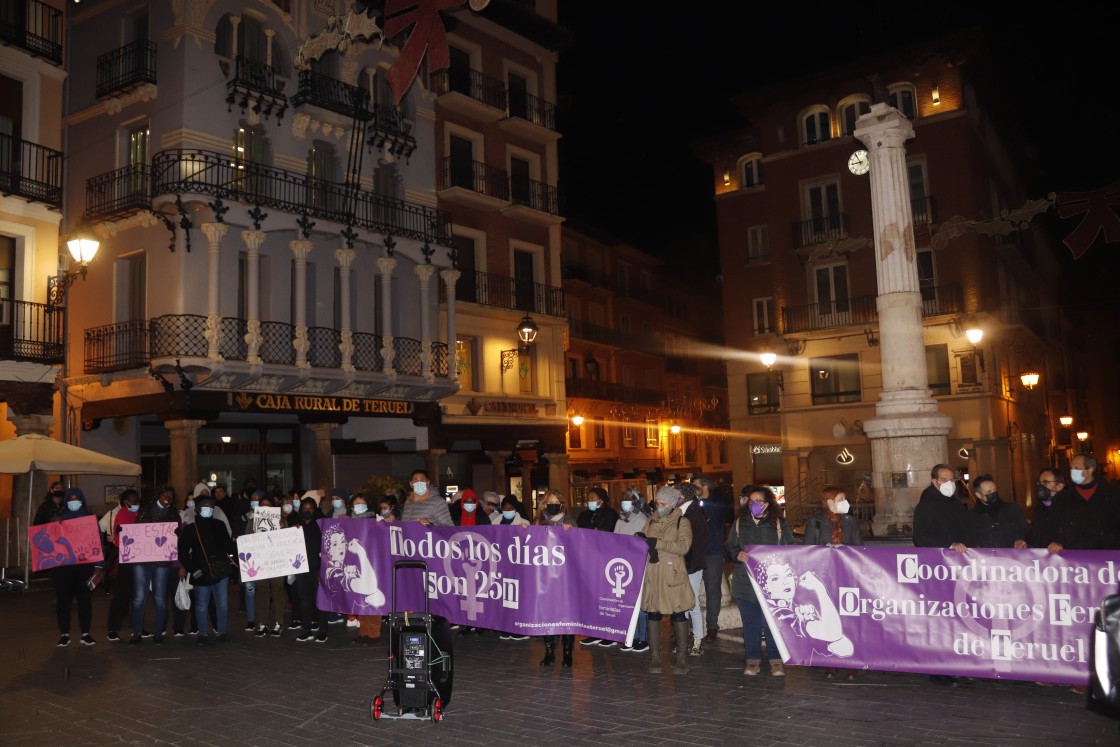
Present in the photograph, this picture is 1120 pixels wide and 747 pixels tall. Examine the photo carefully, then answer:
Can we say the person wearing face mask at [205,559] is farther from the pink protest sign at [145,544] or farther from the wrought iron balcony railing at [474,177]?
the wrought iron balcony railing at [474,177]

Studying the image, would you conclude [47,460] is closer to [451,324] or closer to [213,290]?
[213,290]

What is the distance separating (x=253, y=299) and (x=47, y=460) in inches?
308

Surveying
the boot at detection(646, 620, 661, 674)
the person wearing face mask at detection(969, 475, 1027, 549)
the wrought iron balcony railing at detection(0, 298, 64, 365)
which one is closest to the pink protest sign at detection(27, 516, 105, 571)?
the boot at detection(646, 620, 661, 674)

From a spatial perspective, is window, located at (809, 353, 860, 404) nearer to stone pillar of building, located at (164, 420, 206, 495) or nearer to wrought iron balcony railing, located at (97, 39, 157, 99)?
stone pillar of building, located at (164, 420, 206, 495)

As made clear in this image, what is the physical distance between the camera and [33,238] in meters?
24.1

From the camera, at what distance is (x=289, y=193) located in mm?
26891

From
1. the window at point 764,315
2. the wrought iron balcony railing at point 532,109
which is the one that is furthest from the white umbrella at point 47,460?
the window at point 764,315

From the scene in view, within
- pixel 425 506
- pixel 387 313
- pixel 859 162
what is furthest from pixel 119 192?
pixel 859 162

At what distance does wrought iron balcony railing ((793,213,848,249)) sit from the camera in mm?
37250

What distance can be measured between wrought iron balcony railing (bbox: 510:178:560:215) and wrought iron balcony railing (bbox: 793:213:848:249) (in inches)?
404

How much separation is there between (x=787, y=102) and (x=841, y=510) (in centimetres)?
3184

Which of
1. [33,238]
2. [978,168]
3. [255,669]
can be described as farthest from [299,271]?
[978,168]

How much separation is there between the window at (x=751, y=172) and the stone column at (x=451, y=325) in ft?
58.6

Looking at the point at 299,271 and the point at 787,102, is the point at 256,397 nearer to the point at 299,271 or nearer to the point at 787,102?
the point at 299,271
